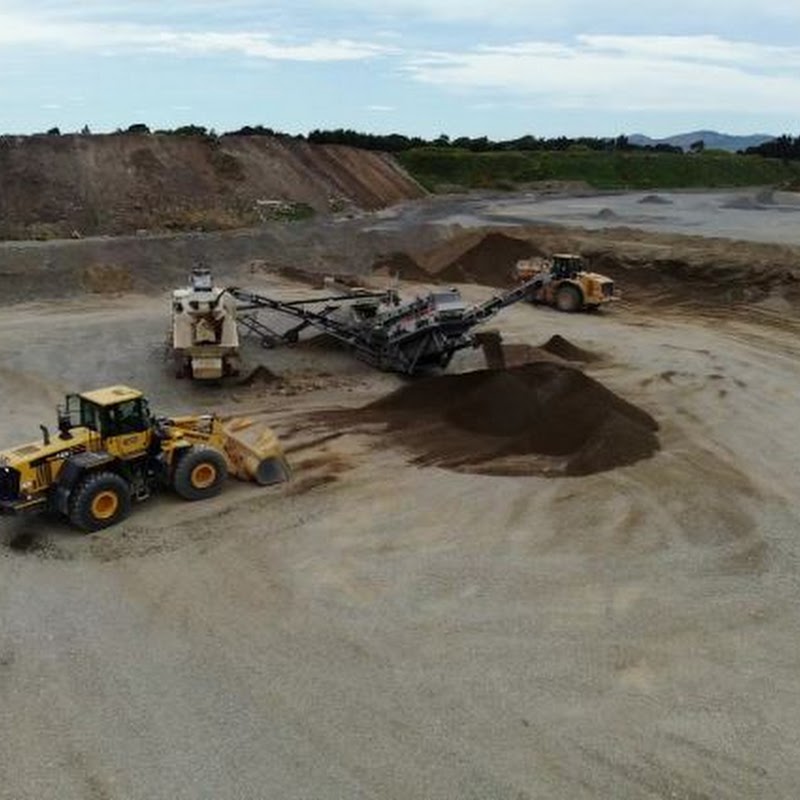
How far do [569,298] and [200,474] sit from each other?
20.6 metres

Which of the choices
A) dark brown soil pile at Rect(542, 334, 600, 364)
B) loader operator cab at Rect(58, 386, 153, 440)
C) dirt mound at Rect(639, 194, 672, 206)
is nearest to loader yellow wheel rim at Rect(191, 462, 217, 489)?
loader operator cab at Rect(58, 386, 153, 440)

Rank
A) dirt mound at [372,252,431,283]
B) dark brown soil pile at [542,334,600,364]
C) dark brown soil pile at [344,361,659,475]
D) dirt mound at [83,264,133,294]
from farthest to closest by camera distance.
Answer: dirt mound at [372,252,431,283] → dirt mound at [83,264,133,294] → dark brown soil pile at [542,334,600,364] → dark brown soil pile at [344,361,659,475]

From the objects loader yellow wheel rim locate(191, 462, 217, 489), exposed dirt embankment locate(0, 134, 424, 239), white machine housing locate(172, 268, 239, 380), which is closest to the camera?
loader yellow wheel rim locate(191, 462, 217, 489)

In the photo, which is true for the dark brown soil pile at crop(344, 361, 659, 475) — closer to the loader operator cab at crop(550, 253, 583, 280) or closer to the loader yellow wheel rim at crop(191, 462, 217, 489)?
the loader yellow wheel rim at crop(191, 462, 217, 489)

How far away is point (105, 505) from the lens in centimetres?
1467

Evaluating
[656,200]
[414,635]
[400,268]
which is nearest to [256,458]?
[414,635]

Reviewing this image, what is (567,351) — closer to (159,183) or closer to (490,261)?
(490,261)

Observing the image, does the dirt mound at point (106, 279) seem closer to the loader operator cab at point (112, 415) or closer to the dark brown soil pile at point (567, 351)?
the dark brown soil pile at point (567, 351)

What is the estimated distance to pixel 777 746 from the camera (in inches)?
389

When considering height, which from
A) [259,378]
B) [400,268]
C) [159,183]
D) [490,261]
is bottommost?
[259,378]

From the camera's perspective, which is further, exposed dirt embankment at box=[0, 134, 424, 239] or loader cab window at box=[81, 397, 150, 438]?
exposed dirt embankment at box=[0, 134, 424, 239]

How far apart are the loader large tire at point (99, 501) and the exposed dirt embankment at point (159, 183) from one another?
91.9 feet

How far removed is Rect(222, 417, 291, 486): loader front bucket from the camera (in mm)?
16516

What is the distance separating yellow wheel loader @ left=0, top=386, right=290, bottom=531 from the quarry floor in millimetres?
391
